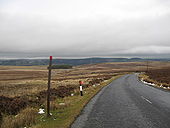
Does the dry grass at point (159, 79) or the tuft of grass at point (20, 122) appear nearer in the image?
the tuft of grass at point (20, 122)

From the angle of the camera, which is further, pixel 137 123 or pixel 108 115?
pixel 108 115

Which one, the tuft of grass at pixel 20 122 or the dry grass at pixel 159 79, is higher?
the tuft of grass at pixel 20 122

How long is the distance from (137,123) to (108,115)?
1774 millimetres

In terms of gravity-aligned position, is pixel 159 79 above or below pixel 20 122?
below

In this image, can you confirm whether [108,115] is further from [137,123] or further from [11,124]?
[11,124]

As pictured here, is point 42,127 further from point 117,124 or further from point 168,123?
point 168,123

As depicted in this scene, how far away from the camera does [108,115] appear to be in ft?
29.0

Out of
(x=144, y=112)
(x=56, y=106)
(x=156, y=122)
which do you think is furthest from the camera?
(x=56, y=106)

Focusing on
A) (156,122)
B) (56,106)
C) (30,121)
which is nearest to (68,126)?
(30,121)

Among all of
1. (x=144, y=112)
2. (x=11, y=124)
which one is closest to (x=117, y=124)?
(x=144, y=112)

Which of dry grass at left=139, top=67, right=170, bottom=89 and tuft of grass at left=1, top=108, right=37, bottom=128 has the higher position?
tuft of grass at left=1, top=108, right=37, bottom=128

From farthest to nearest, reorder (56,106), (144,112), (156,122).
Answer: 1. (56,106)
2. (144,112)
3. (156,122)

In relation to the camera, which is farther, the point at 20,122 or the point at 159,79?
the point at 159,79

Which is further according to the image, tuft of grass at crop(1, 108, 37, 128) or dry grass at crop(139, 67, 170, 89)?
dry grass at crop(139, 67, 170, 89)
